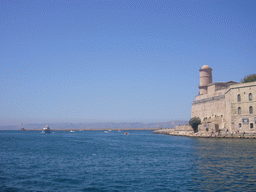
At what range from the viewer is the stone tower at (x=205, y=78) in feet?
193

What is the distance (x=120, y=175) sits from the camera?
15273 mm

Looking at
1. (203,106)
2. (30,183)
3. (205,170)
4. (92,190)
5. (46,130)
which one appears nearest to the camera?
(92,190)

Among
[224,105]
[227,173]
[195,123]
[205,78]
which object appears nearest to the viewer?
[227,173]

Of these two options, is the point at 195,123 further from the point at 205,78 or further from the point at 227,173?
the point at 227,173

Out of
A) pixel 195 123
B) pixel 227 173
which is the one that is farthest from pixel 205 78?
pixel 227 173

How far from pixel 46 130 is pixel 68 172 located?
10197 cm

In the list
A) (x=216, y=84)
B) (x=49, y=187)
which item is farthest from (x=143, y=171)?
(x=216, y=84)

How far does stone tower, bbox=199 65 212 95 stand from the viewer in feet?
193

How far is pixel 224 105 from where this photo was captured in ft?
156

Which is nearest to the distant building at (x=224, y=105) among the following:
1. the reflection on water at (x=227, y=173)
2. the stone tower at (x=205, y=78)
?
the stone tower at (x=205, y=78)

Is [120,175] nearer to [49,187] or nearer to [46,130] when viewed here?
[49,187]

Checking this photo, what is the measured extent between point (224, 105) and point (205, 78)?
12942 mm

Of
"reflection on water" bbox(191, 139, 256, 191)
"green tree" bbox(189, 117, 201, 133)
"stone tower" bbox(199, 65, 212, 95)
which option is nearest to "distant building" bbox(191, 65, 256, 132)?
"stone tower" bbox(199, 65, 212, 95)

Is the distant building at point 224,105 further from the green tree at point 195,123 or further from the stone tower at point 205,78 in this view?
the green tree at point 195,123
